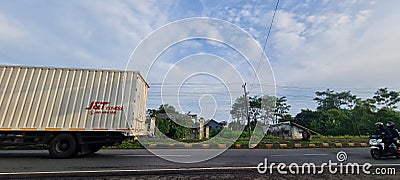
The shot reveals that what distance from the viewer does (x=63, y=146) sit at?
6.95 meters

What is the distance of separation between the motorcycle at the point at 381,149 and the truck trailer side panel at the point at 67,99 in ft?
22.9

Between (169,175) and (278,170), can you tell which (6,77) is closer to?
(169,175)

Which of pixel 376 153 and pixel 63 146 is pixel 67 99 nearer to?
pixel 63 146

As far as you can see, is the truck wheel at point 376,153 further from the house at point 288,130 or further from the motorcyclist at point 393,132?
the house at point 288,130

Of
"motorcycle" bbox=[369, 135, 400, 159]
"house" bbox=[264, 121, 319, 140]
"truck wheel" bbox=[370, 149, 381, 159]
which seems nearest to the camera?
"motorcycle" bbox=[369, 135, 400, 159]

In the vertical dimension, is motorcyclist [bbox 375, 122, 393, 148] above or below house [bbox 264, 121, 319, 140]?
below

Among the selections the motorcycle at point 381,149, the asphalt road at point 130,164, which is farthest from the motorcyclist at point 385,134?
the asphalt road at point 130,164

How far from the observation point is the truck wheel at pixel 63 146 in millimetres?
6859

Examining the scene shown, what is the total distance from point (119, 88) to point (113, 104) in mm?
513

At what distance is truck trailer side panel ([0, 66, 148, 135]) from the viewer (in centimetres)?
684

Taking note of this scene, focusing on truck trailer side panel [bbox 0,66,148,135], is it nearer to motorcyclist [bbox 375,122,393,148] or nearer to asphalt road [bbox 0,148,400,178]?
asphalt road [bbox 0,148,400,178]

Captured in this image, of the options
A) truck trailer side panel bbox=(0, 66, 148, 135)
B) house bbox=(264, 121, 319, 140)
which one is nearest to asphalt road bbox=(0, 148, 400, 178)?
truck trailer side panel bbox=(0, 66, 148, 135)

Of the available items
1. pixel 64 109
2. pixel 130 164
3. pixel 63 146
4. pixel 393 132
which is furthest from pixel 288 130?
pixel 64 109

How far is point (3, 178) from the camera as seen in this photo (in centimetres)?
418
